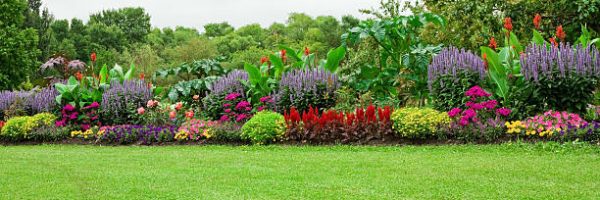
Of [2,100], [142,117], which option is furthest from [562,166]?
[2,100]

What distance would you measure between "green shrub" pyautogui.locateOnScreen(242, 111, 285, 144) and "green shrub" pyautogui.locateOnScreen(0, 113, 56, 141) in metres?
4.43

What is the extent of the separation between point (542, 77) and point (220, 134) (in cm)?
464

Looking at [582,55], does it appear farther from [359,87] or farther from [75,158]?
[75,158]

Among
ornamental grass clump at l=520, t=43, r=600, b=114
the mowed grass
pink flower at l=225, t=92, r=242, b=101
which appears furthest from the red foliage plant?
ornamental grass clump at l=520, t=43, r=600, b=114

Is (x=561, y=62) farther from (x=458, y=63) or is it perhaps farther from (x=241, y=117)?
(x=241, y=117)

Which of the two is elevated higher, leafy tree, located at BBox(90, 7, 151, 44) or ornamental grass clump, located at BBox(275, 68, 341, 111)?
leafy tree, located at BBox(90, 7, 151, 44)

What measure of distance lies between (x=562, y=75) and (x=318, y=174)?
13.2 feet

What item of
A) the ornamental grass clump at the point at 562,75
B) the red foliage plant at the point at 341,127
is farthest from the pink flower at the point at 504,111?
the red foliage plant at the point at 341,127

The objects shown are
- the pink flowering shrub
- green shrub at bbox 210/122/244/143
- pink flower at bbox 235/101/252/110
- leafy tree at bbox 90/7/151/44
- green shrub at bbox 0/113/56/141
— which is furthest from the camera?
leafy tree at bbox 90/7/151/44

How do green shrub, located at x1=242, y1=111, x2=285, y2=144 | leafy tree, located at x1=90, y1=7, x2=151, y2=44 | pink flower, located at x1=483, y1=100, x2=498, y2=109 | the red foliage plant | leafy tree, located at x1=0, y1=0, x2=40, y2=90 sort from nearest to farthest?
1. pink flower, located at x1=483, y1=100, x2=498, y2=109
2. the red foliage plant
3. green shrub, located at x1=242, y1=111, x2=285, y2=144
4. leafy tree, located at x1=0, y1=0, x2=40, y2=90
5. leafy tree, located at x1=90, y1=7, x2=151, y2=44

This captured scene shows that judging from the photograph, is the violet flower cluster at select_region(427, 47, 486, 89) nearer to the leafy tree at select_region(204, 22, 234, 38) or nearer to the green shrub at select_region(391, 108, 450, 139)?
the green shrub at select_region(391, 108, 450, 139)

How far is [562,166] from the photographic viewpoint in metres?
6.24

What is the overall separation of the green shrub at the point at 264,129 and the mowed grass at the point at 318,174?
66cm

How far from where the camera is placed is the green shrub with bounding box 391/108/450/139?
8523 mm
